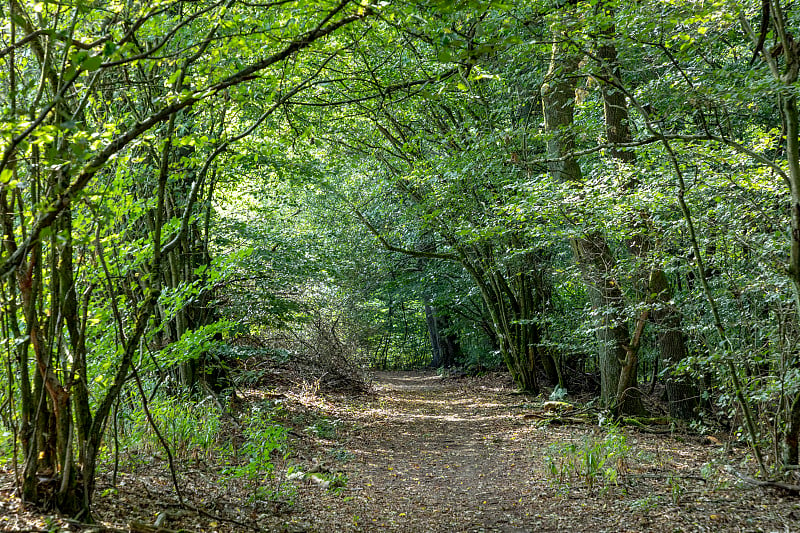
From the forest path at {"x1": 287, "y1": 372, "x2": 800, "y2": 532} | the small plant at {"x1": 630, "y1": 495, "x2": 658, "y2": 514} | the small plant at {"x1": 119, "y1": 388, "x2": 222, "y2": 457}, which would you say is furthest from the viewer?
the small plant at {"x1": 119, "y1": 388, "x2": 222, "y2": 457}

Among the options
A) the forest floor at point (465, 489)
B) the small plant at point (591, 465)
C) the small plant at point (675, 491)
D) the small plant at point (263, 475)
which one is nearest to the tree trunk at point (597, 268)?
the forest floor at point (465, 489)

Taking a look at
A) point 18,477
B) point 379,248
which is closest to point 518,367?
point 379,248

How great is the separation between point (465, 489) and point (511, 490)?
52cm

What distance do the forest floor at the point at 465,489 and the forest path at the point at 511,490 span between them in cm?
2

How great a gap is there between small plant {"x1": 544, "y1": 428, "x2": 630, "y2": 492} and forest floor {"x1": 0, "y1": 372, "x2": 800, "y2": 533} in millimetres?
14

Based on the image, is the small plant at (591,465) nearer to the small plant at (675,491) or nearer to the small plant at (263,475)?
the small plant at (675,491)

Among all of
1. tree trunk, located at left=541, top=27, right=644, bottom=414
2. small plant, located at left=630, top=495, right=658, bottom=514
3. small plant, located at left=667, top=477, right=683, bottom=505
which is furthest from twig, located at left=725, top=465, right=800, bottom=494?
tree trunk, located at left=541, top=27, right=644, bottom=414

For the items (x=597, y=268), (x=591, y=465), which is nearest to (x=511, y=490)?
(x=591, y=465)

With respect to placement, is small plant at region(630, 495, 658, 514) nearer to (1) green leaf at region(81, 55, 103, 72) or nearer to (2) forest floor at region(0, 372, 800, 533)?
(2) forest floor at region(0, 372, 800, 533)

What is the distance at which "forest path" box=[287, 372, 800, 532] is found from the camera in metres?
4.48

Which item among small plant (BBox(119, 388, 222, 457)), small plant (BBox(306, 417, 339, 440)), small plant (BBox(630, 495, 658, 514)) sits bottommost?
small plant (BBox(630, 495, 658, 514))

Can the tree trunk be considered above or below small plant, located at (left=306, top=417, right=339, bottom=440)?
above

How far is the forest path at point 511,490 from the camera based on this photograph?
4.48 m

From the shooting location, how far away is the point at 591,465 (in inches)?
210
